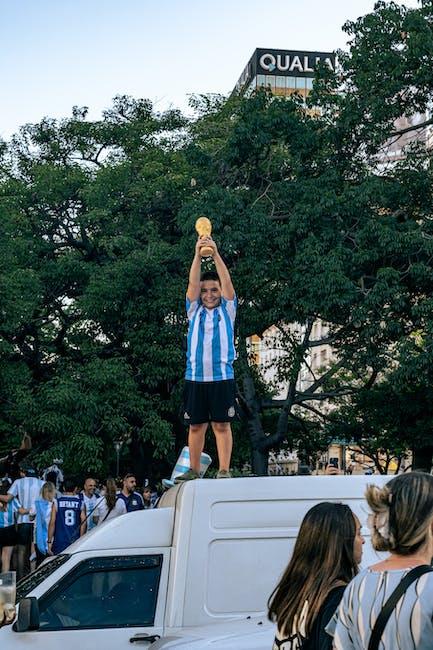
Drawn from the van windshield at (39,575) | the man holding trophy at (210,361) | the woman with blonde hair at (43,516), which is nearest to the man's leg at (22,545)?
the woman with blonde hair at (43,516)

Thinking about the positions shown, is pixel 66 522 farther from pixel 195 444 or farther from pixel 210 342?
pixel 210 342

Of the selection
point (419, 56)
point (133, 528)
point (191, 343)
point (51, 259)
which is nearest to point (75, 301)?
point (51, 259)

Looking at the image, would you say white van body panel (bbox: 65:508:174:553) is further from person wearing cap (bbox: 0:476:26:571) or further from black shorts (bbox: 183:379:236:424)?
person wearing cap (bbox: 0:476:26:571)

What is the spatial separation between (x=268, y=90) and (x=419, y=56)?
14.7 ft

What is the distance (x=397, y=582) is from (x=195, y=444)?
5.89m

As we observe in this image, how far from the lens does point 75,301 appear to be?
110 feet

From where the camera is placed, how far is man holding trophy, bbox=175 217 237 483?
9289mm

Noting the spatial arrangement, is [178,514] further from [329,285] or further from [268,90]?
[268,90]

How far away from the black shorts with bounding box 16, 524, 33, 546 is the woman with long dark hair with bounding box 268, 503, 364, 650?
11.8 metres

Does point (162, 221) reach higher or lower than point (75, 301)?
higher

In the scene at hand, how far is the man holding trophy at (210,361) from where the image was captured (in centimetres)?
929

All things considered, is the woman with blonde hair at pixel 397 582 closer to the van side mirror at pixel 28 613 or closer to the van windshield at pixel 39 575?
the van side mirror at pixel 28 613

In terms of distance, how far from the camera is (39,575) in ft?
23.9

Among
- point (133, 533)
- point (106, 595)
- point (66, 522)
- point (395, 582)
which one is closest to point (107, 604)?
point (106, 595)
